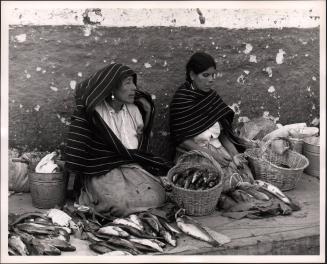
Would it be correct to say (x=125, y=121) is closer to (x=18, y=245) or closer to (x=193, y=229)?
(x=193, y=229)

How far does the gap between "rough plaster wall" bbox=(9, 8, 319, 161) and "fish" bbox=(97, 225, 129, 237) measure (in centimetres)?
163

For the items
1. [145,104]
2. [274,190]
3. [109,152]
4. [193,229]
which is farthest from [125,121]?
[274,190]

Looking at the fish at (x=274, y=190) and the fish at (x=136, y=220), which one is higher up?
the fish at (x=274, y=190)

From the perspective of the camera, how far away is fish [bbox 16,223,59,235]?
15.0 ft

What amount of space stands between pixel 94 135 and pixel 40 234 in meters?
1.08

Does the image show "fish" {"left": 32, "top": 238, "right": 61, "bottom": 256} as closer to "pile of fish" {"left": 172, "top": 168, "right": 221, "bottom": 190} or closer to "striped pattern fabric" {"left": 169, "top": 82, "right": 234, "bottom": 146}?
"pile of fish" {"left": 172, "top": 168, "right": 221, "bottom": 190}

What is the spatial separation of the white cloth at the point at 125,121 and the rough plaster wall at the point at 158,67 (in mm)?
678

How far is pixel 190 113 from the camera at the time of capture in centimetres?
565

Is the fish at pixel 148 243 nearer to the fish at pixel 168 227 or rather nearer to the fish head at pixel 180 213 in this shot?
the fish at pixel 168 227

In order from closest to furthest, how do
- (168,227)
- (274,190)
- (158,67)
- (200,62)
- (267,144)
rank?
(168,227) < (274,190) < (200,62) < (267,144) < (158,67)

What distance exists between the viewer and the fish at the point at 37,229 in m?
4.58

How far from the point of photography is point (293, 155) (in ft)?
19.2

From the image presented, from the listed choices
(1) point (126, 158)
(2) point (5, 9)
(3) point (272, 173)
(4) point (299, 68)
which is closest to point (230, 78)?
(4) point (299, 68)

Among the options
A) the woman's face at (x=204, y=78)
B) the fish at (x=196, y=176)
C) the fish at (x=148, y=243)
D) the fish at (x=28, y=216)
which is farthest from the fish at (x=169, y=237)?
the woman's face at (x=204, y=78)
